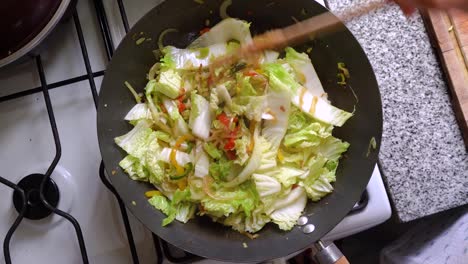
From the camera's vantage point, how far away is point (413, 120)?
0.91 metres

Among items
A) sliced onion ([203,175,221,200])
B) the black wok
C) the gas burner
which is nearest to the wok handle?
the black wok

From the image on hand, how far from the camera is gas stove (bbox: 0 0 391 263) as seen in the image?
830 mm

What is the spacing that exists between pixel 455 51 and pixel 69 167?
28.1 inches

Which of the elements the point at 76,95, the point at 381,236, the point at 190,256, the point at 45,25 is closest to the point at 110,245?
the point at 190,256

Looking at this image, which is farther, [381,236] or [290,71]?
[381,236]

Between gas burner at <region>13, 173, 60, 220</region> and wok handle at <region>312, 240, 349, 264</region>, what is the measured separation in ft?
1.42

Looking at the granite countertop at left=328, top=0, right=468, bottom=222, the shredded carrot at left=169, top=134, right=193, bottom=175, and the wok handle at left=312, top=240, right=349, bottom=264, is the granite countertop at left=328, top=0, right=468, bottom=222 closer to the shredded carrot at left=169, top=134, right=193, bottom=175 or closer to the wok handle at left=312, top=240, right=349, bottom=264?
the wok handle at left=312, top=240, right=349, bottom=264

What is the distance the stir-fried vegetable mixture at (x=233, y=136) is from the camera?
0.80 meters

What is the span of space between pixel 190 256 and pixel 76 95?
1.10 ft

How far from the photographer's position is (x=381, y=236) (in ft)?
4.29

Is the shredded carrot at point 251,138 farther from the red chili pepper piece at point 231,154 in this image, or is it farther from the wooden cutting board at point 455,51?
the wooden cutting board at point 455,51

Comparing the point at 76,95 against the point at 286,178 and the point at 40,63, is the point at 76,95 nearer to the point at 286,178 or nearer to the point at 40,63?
the point at 40,63

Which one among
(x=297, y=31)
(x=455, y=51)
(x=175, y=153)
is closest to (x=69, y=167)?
(x=175, y=153)

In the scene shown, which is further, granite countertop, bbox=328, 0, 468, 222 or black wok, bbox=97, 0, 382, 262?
granite countertop, bbox=328, 0, 468, 222
